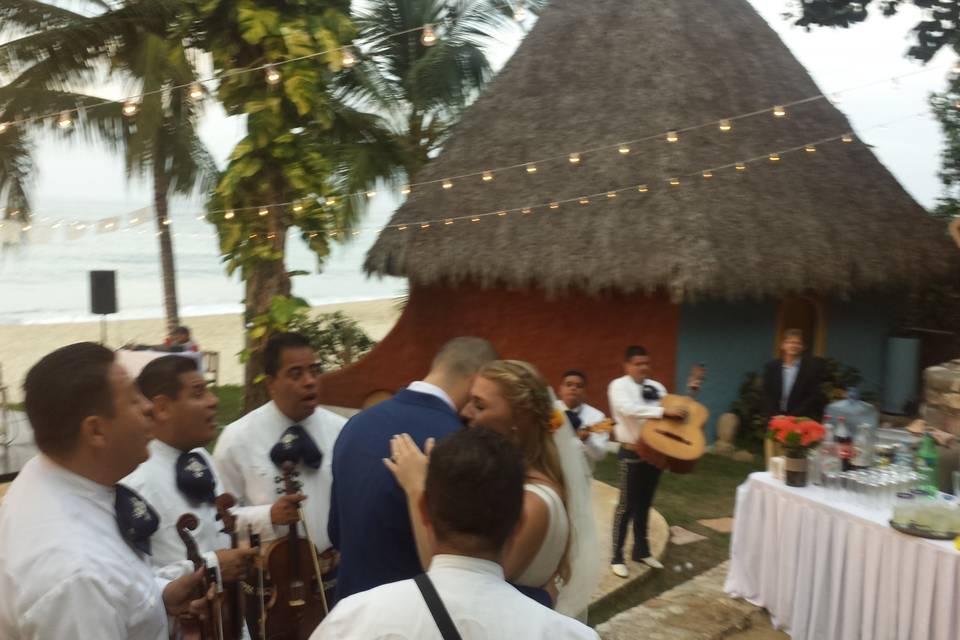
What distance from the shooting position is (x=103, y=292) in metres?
12.6

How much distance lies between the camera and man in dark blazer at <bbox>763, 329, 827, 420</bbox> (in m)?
7.66

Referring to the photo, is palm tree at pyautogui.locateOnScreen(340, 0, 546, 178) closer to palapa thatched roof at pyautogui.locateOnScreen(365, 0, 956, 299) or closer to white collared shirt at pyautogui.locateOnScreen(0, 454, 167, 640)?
palapa thatched roof at pyautogui.locateOnScreen(365, 0, 956, 299)

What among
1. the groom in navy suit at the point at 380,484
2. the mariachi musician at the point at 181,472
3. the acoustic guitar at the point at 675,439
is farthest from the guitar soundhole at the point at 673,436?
the mariachi musician at the point at 181,472

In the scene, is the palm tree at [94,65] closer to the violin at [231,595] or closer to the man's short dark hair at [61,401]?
the violin at [231,595]

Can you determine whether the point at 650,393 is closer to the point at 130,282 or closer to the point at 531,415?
the point at 531,415

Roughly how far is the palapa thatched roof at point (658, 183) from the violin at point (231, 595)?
7422 mm

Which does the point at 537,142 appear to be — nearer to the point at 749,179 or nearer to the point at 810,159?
the point at 749,179

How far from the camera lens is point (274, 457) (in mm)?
3664

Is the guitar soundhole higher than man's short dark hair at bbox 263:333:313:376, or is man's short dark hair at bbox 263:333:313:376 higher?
man's short dark hair at bbox 263:333:313:376

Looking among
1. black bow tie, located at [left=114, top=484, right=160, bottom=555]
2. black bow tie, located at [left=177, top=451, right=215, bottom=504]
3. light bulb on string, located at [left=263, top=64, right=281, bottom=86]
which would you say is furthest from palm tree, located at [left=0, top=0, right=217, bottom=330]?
black bow tie, located at [left=114, top=484, right=160, bottom=555]

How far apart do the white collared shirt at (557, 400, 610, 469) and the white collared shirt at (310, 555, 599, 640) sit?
12.0 feet

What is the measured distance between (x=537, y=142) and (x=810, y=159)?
12.5 ft

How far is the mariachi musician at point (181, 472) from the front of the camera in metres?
2.84

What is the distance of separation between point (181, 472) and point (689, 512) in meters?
5.90
